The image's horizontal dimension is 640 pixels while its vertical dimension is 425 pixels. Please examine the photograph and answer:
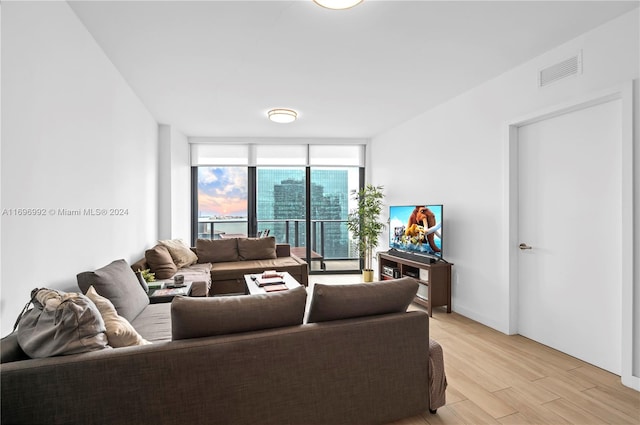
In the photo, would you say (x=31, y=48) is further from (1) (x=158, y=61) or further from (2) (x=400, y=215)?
(2) (x=400, y=215)

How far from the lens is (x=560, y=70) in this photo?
275cm

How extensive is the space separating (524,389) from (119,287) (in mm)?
3015

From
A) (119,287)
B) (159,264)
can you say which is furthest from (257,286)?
(119,287)

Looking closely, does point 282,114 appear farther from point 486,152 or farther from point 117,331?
point 117,331

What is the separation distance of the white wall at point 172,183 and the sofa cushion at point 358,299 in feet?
13.3

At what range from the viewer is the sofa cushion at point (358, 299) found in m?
1.79

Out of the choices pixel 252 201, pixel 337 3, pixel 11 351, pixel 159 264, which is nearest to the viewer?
pixel 11 351

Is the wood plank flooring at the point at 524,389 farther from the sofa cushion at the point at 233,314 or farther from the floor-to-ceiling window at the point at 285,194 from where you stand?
the floor-to-ceiling window at the point at 285,194

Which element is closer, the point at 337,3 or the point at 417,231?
the point at 337,3

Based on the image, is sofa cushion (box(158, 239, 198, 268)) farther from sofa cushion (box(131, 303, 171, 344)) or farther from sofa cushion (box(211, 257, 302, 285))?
sofa cushion (box(131, 303, 171, 344))

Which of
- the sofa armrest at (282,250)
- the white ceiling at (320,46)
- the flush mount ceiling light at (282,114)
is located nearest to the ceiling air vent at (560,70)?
the white ceiling at (320,46)

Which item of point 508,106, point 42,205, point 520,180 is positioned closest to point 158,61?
point 42,205

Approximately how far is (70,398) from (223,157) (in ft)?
17.2

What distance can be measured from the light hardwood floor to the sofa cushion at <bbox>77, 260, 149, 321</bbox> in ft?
6.63
